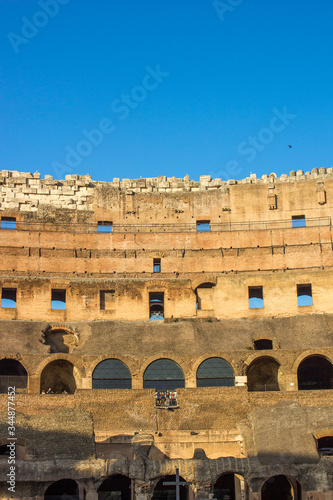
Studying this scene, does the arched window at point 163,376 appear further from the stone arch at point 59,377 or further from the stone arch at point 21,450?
the stone arch at point 21,450

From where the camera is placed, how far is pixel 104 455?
26734 millimetres

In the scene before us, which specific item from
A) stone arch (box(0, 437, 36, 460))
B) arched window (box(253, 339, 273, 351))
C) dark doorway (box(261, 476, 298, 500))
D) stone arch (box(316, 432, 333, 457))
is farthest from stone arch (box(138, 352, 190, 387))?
stone arch (box(0, 437, 36, 460))

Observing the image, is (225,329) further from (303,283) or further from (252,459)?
(252,459)

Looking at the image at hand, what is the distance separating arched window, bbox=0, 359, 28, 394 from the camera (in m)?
32.5

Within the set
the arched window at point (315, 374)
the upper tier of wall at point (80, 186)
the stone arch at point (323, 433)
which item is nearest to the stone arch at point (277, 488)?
the stone arch at point (323, 433)

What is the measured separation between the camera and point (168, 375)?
32.0 meters

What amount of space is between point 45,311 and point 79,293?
85.2 inches

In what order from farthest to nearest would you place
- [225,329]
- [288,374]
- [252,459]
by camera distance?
[225,329], [288,374], [252,459]

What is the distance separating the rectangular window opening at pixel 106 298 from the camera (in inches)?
1519

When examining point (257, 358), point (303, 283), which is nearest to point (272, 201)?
point (303, 283)

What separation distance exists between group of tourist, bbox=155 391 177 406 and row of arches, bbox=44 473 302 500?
3.71 m

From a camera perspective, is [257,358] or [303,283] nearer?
[257,358]

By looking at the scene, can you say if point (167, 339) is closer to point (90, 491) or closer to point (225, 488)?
point (225, 488)

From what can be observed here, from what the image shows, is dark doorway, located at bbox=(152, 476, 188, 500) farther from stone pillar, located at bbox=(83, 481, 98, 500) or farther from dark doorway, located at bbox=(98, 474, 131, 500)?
stone pillar, located at bbox=(83, 481, 98, 500)
